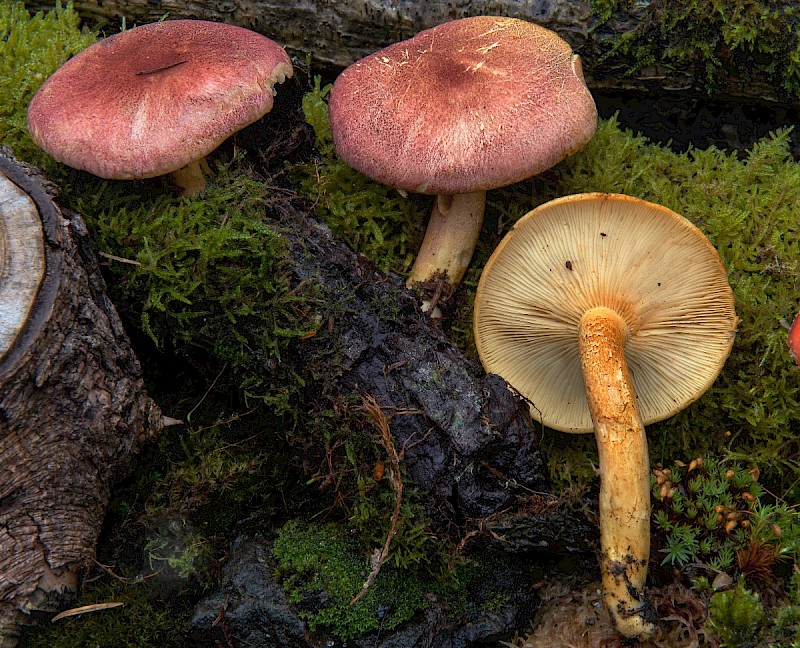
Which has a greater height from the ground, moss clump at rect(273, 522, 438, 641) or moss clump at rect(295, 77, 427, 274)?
moss clump at rect(295, 77, 427, 274)

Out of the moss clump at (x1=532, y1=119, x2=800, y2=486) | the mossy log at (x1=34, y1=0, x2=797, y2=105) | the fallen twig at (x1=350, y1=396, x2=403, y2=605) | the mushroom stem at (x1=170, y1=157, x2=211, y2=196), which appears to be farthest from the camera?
the mossy log at (x1=34, y1=0, x2=797, y2=105)

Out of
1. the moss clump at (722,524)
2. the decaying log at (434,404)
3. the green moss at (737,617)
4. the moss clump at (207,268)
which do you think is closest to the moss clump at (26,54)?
the moss clump at (207,268)

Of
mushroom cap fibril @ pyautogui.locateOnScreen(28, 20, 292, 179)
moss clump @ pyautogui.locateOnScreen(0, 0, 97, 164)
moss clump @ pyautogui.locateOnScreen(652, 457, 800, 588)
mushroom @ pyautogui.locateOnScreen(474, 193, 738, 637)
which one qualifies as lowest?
moss clump @ pyautogui.locateOnScreen(652, 457, 800, 588)

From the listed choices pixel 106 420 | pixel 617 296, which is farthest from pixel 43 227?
pixel 617 296

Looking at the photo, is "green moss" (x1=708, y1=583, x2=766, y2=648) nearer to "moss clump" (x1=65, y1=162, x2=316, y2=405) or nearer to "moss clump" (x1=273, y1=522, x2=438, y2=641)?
"moss clump" (x1=273, y1=522, x2=438, y2=641)

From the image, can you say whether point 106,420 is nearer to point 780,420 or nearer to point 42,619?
point 42,619

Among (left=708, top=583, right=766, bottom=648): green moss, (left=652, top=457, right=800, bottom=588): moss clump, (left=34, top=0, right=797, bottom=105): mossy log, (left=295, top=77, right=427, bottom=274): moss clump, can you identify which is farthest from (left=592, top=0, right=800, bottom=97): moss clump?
(left=708, top=583, right=766, bottom=648): green moss

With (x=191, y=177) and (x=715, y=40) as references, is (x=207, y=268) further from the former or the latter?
(x=715, y=40)
